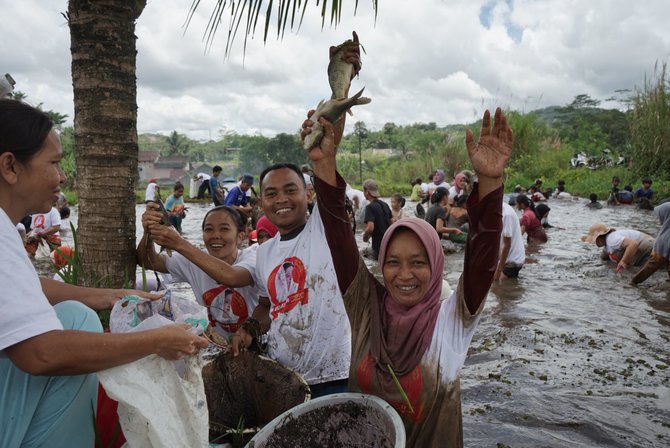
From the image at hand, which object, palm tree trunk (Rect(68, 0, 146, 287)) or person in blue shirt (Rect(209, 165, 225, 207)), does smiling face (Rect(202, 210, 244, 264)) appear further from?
person in blue shirt (Rect(209, 165, 225, 207))

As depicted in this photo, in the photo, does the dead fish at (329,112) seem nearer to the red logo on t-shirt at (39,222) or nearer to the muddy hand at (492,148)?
the muddy hand at (492,148)

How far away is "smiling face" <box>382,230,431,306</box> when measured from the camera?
1.97 meters

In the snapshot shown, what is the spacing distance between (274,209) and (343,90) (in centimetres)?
77

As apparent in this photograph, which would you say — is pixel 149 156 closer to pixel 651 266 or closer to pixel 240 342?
pixel 651 266

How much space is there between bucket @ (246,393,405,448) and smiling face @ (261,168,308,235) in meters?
1.03

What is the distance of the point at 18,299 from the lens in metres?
1.22

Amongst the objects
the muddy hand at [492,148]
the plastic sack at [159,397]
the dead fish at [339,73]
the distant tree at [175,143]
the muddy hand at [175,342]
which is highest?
the distant tree at [175,143]

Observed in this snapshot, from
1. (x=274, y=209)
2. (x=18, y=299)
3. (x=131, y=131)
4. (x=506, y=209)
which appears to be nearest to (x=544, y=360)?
(x=506, y=209)

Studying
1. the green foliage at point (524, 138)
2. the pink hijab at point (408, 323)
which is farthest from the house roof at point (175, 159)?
the pink hijab at point (408, 323)

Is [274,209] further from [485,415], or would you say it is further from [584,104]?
[584,104]

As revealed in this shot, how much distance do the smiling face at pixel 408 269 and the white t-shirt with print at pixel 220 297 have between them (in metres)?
Answer: 1.30

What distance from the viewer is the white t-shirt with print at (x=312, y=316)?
2.36 m

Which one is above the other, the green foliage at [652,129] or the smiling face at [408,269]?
the green foliage at [652,129]

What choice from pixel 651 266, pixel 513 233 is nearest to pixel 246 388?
pixel 513 233
